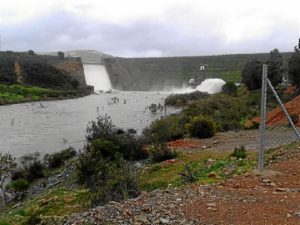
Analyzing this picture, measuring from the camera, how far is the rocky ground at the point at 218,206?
820cm

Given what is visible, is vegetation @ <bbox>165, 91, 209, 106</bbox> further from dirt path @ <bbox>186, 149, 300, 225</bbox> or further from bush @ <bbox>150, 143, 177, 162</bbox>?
dirt path @ <bbox>186, 149, 300, 225</bbox>

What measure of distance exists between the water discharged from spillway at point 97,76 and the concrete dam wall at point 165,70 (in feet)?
4.53

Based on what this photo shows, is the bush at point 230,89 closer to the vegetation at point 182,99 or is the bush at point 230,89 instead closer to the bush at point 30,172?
the vegetation at point 182,99

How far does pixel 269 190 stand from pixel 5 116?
51202 millimetres

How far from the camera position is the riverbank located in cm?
7656

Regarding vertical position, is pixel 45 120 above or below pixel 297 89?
below

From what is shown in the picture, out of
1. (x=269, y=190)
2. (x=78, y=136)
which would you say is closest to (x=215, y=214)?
(x=269, y=190)

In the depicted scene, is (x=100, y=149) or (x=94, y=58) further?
(x=94, y=58)

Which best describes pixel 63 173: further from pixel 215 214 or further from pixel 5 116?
pixel 5 116

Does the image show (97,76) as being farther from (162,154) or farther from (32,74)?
(162,154)

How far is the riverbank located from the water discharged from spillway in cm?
1606

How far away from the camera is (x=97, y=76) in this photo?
4542 inches

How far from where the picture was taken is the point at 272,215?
8.29 meters

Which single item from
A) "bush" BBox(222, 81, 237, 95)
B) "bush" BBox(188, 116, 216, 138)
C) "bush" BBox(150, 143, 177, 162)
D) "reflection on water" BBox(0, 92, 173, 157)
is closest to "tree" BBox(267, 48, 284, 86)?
"bush" BBox(222, 81, 237, 95)
